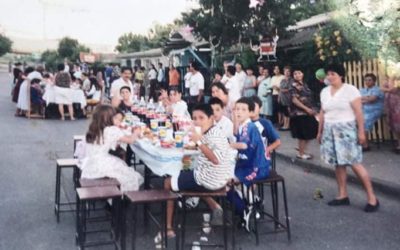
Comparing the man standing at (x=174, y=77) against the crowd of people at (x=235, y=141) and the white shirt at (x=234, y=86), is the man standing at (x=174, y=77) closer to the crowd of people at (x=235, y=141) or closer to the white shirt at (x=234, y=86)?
the white shirt at (x=234, y=86)

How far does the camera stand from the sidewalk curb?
6948mm

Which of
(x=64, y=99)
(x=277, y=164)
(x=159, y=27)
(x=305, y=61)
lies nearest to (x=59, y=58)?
(x=159, y=27)

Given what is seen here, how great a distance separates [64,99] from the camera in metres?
16.0

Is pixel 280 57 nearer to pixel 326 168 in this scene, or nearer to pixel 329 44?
pixel 329 44

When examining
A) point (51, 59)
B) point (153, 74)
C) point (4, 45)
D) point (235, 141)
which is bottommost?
point (235, 141)

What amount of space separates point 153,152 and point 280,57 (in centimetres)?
1160

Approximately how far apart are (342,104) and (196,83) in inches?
332

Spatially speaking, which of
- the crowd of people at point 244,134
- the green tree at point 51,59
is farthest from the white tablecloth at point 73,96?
the green tree at point 51,59

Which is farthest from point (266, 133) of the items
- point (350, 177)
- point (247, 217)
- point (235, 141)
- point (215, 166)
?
point (350, 177)

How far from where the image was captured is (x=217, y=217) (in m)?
5.61

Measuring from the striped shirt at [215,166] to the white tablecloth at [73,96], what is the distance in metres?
12.1

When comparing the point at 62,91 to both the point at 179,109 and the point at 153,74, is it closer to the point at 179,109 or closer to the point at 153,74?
the point at 179,109

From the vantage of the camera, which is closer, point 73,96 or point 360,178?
point 360,178

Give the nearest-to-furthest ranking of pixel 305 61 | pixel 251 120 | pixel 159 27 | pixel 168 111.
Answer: pixel 251 120
pixel 168 111
pixel 305 61
pixel 159 27
